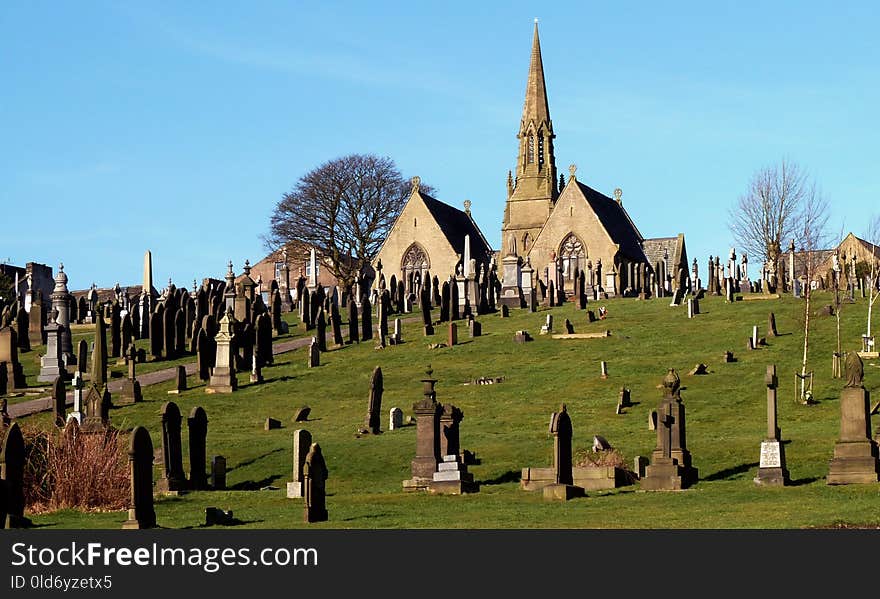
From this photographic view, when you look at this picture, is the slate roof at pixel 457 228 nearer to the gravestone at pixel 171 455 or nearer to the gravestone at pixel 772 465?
the gravestone at pixel 171 455

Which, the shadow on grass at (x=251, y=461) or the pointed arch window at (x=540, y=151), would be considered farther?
the pointed arch window at (x=540, y=151)

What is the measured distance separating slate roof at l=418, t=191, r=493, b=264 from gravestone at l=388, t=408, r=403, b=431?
6185 centimetres

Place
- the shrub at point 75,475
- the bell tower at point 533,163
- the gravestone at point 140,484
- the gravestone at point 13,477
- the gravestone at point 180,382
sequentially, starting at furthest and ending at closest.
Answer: the bell tower at point 533,163 → the gravestone at point 180,382 → the shrub at point 75,475 → the gravestone at point 13,477 → the gravestone at point 140,484

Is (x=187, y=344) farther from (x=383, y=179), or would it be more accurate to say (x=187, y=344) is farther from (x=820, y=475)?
(x=383, y=179)

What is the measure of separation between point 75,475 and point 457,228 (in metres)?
79.1

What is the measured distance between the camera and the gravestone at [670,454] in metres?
25.7

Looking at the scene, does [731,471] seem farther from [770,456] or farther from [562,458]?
[562,458]

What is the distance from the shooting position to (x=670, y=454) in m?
26.8

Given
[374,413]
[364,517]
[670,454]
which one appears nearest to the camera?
[364,517]

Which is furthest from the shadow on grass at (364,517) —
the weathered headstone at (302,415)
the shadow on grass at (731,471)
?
the weathered headstone at (302,415)

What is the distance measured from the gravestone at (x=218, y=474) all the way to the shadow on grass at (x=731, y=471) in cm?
964

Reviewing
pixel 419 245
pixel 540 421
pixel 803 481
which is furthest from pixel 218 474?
pixel 419 245
